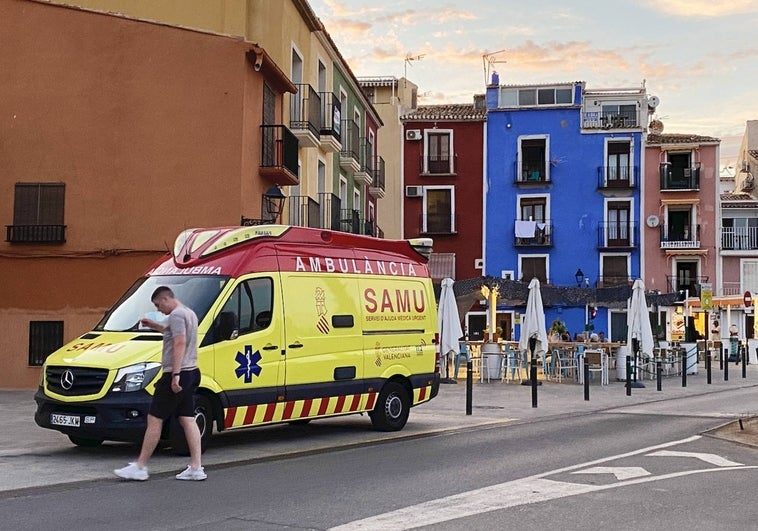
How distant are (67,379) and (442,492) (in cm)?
467

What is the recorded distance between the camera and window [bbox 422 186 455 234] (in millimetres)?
52312

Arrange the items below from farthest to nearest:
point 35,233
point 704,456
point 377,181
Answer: point 377,181, point 35,233, point 704,456

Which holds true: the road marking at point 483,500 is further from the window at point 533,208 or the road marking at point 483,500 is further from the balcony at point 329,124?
the window at point 533,208

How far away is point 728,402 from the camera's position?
68.3 feet

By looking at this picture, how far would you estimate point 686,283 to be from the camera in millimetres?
53094

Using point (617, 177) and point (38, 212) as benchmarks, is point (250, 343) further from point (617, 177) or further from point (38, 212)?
point (617, 177)

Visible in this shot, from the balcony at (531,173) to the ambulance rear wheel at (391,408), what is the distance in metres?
38.9

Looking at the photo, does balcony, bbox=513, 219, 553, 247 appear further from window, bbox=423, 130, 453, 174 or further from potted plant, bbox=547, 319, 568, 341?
potted plant, bbox=547, 319, 568, 341

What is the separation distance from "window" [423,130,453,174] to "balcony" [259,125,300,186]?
27977mm

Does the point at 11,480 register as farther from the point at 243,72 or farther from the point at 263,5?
the point at 263,5

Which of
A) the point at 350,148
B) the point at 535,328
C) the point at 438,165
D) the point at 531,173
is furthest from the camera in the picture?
the point at 531,173

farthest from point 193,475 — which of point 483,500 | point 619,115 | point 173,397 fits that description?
point 619,115

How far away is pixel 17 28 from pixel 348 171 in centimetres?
1426

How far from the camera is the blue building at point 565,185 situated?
51500 mm
